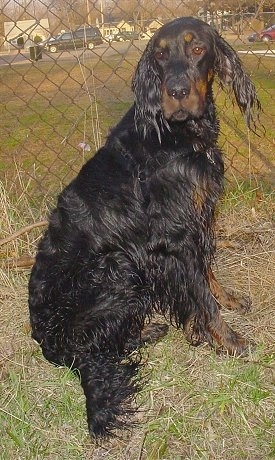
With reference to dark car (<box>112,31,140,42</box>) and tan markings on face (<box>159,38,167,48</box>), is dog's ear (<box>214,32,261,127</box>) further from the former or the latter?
dark car (<box>112,31,140,42</box>)

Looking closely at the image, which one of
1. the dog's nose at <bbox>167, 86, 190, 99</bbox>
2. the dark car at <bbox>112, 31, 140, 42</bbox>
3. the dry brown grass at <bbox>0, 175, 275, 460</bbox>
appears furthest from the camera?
the dark car at <bbox>112, 31, 140, 42</bbox>

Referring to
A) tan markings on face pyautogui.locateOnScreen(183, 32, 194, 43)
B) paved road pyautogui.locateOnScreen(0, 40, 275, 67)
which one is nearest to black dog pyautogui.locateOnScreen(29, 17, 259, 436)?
tan markings on face pyautogui.locateOnScreen(183, 32, 194, 43)

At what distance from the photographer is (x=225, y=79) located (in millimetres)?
2867

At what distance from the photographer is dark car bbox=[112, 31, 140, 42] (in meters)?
4.05

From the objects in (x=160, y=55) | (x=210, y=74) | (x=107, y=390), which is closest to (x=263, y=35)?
(x=210, y=74)

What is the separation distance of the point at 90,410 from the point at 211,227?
1.08 m

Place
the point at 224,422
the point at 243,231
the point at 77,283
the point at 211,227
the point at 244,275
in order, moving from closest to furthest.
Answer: the point at 224,422 → the point at 77,283 → the point at 211,227 → the point at 244,275 → the point at 243,231

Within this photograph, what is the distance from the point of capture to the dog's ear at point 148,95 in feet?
8.82

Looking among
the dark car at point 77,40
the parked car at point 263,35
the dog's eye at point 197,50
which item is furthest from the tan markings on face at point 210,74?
the parked car at point 263,35

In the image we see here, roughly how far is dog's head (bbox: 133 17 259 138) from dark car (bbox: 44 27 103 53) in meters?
1.29

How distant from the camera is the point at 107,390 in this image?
251cm

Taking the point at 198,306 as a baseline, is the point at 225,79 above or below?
above

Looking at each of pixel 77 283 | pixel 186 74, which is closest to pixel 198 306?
pixel 77 283

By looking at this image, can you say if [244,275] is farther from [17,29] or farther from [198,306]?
[17,29]
